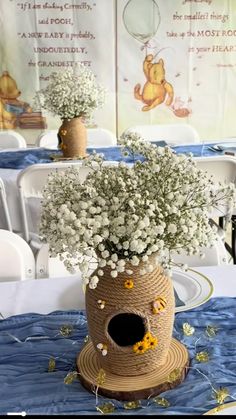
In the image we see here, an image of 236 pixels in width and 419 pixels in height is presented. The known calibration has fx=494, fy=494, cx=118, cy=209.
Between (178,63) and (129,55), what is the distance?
437mm

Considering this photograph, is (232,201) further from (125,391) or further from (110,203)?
(125,391)

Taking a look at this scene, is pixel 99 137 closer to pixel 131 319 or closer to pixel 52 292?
pixel 52 292

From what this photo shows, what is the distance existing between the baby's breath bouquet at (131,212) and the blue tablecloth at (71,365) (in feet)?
0.68

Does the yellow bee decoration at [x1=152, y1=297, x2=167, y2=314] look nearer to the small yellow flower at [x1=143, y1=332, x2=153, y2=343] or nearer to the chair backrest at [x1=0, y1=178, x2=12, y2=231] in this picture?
the small yellow flower at [x1=143, y1=332, x2=153, y2=343]

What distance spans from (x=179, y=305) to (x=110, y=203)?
44cm

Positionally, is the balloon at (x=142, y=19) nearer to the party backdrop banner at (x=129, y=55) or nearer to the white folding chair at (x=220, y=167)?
the party backdrop banner at (x=129, y=55)

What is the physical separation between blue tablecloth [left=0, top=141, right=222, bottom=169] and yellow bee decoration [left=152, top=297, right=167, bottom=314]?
5.58ft

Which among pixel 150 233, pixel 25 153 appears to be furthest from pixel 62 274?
pixel 25 153

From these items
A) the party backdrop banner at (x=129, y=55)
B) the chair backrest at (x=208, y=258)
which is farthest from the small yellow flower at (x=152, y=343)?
the party backdrop banner at (x=129, y=55)

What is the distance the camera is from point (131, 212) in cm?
72

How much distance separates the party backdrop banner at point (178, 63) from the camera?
4133 millimetres

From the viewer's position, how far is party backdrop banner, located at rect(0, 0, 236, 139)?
408 centimetres

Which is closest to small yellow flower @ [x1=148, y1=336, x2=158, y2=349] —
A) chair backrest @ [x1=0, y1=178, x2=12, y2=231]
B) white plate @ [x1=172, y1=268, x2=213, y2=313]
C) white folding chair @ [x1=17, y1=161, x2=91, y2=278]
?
white plate @ [x1=172, y1=268, x2=213, y2=313]

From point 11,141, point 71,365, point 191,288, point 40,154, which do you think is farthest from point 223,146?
point 71,365
